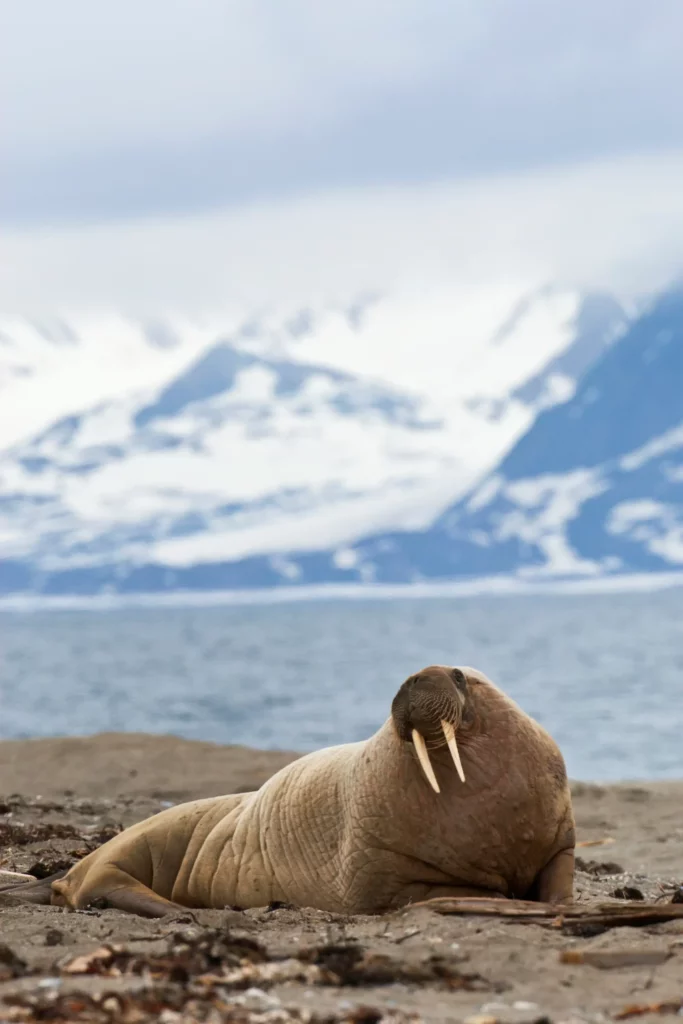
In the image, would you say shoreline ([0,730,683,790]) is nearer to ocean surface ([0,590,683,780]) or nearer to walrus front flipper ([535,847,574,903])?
walrus front flipper ([535,847,574,903])

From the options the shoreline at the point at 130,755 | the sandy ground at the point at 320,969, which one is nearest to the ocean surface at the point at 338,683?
the shoreline at the point at 130,755

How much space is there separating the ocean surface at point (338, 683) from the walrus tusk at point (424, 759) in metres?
17.6

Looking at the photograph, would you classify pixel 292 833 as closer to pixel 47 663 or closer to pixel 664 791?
pixel 664 791

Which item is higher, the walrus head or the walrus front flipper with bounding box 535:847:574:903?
the walrus head

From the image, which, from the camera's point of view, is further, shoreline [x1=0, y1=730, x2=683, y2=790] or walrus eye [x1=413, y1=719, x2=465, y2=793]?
shoreline [x1=0, y1=730, x2=683, y2=790]

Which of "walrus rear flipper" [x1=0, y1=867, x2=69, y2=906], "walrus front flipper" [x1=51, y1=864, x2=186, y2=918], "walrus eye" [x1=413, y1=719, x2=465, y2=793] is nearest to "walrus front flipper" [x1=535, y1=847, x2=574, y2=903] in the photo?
"walrus eye" [x1=413, y1=719, x2=465, y2=793]

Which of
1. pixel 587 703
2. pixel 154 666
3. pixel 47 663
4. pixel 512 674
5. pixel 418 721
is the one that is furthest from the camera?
pixel 47 663

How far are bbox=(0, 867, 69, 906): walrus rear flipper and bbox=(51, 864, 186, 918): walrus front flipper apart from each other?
0.16 ft

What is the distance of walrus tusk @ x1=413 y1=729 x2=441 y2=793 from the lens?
602 cm

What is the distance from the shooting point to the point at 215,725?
34.8 meters

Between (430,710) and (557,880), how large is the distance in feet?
3.17

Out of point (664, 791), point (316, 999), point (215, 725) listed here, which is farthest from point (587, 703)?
point (316, 999)

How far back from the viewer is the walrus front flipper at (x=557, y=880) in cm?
637

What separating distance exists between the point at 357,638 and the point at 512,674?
119ft
